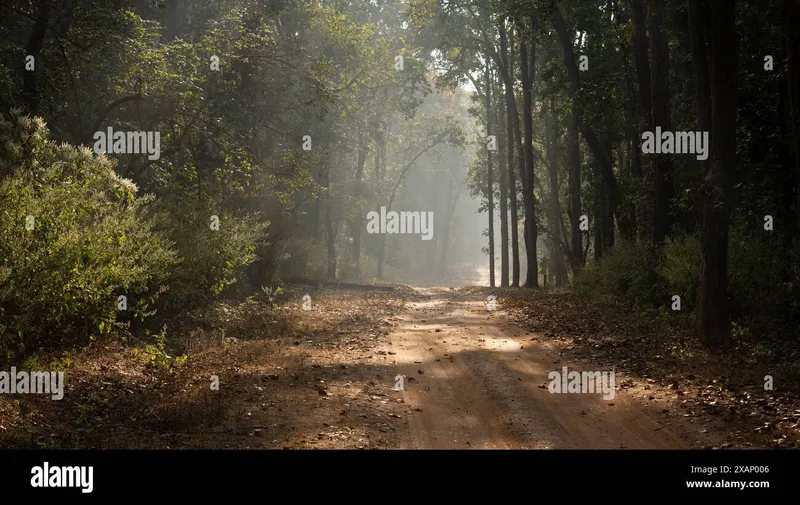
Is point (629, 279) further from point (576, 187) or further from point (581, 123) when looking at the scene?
point (576, 187)

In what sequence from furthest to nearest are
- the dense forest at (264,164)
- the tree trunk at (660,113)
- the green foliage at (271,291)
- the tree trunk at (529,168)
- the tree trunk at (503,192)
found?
the tree trunk at (503,192) → the tree trunk at (529,168) → the green foliage at (271,291) → the tree trunk at (660,113) → the dense forest at (264,164)

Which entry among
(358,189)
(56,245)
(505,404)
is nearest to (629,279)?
(505,404)

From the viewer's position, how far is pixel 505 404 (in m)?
9.99

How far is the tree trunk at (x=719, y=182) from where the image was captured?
43.0 feet

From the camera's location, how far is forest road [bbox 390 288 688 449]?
8266mm

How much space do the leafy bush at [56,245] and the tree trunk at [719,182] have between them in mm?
10357

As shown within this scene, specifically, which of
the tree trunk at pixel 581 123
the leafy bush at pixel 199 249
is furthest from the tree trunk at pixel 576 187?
the leafy bush at pixel 199 249

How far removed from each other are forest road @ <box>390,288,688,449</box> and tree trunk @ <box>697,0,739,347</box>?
3.01 metres

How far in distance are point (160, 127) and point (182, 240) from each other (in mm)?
4790

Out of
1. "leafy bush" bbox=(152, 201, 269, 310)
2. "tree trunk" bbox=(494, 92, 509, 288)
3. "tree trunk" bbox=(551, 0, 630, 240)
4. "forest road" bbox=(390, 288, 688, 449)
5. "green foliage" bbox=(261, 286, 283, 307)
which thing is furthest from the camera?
"tree trunk" bbox=(494, 92, 509, 288)
